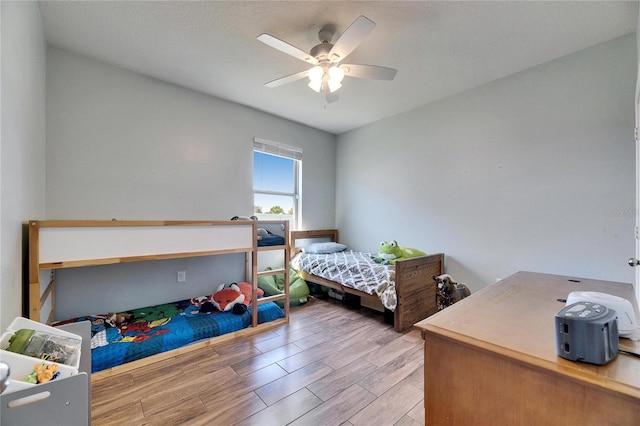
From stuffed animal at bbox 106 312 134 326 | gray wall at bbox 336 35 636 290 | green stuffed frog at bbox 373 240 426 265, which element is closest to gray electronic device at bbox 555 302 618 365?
gray wall at bbox 336 35 636 290

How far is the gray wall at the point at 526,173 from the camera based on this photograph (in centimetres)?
214

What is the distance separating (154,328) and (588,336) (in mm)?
2813

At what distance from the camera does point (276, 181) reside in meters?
3.92

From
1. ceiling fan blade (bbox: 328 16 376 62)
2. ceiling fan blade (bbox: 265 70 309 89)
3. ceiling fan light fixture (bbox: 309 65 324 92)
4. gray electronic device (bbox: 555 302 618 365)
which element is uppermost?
ceiling fan blade (bbox: 328 16 376 62)

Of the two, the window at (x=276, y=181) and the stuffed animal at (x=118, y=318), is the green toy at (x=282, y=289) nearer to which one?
the window at (x=276, y=181)

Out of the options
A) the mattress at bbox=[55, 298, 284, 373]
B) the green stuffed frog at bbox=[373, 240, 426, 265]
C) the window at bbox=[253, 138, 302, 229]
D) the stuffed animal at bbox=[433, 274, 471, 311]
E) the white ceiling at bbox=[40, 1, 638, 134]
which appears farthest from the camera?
the window at bbox=[253, 138, 302, 229]

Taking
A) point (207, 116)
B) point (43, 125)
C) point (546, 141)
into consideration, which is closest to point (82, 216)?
point (43, 125)

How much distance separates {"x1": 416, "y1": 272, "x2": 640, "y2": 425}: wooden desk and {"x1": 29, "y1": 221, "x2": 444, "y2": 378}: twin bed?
1595 millimetres

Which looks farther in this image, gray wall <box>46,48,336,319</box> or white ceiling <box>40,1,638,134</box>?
gray wall <box>46,48,336,319</box>

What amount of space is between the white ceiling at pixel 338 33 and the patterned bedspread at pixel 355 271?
81.1 inches

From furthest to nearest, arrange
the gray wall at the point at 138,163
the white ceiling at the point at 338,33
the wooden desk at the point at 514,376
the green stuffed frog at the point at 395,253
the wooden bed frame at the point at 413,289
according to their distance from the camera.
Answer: the green stuffed frog at the point at 395,253, the wooden bed frame at the point at 413,289, the gray wall at the point at 138,163, the white ceiling at the point at 338,33, the wooden desk at the point at 514,376

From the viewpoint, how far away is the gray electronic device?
28.0 inches

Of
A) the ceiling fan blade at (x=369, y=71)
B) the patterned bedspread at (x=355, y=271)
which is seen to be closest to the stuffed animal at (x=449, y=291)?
the patterned bedspread at (x=355, y=271)

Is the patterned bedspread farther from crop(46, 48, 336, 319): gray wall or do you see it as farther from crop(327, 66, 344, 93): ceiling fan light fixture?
crop(327, 66, 344, 93): ceiling fan light fixture
